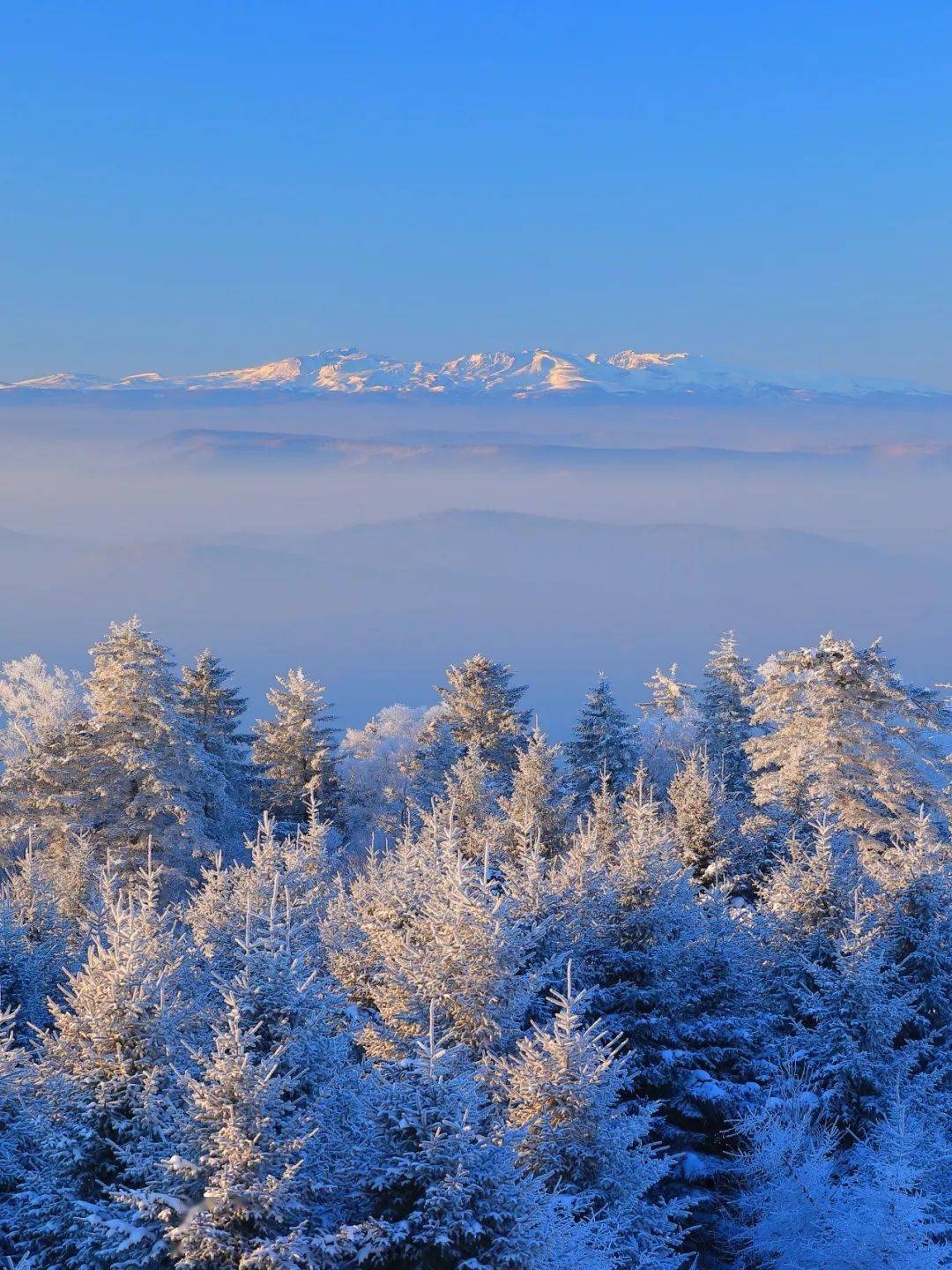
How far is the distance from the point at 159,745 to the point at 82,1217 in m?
31.9

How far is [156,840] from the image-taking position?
4175 cm

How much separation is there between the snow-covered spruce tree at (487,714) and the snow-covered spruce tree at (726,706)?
→ 34.4 feet

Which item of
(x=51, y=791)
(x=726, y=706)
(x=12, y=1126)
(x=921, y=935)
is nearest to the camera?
(x=12, y=1126)

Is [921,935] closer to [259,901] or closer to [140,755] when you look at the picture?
[259,901]

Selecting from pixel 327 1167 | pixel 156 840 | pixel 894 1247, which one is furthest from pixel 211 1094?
pixel 156 840

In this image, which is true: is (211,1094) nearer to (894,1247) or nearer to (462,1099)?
(462,1099)

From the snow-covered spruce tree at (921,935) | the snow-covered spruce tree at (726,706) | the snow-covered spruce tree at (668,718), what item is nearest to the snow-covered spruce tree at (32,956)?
the snow-covered spruce tree at (921,935)

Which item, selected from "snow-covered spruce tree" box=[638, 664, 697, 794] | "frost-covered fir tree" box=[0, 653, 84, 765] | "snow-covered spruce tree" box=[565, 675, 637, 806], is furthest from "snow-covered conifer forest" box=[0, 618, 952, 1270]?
"frost-covered fir tree" box=[0, 653, 84, 765]

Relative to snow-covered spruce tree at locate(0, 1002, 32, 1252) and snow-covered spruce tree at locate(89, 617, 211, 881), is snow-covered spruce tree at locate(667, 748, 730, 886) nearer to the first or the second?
snow-covered spruce tree at locate(89, 617, 211, 881)

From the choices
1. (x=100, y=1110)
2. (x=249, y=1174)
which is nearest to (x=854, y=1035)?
(x=249, y=1174)

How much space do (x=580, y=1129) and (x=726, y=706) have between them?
46.5m

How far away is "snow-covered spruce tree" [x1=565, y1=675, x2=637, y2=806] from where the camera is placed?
2056 inches

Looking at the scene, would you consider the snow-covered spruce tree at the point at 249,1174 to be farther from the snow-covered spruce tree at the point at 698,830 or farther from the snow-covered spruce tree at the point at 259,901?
the snow-covered spruce tree at the point at 698,830

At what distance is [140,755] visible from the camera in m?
41.4
